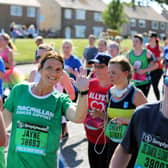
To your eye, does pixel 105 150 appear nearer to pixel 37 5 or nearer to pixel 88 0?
pixel 37 5

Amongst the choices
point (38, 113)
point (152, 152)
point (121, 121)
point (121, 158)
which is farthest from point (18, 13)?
point (152, 152)

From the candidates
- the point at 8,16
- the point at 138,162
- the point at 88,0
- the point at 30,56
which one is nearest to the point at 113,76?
the point at 138,162

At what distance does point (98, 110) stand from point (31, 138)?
1348 millimetres

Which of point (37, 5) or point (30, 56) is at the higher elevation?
point (37, 5)

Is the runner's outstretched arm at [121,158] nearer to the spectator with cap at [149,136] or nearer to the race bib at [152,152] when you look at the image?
the spectator with cap at [149,136]

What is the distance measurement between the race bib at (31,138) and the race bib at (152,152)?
1.18 m

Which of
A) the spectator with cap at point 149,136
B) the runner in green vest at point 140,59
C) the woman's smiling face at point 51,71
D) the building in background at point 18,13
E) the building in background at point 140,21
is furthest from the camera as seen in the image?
the building in background at point 140,21

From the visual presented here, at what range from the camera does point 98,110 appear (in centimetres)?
490

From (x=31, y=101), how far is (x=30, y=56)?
22.7 m

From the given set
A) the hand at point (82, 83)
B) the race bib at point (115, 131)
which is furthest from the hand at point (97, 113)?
the hand at point (82, 83)

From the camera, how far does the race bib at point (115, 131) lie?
4.36 meters

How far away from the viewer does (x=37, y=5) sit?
65938 mm

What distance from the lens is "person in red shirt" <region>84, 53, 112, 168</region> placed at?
4.93 metres

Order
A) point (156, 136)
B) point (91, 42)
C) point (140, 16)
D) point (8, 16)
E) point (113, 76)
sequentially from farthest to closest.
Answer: point (140, 16) → point (8, 16) → point (91, 42) → point (113, 76) → point (156, 136)
